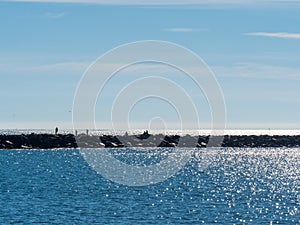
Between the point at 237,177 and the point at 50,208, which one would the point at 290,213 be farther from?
the point at 237,177

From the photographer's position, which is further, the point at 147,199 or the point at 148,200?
the point at 147,199

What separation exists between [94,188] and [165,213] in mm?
30917

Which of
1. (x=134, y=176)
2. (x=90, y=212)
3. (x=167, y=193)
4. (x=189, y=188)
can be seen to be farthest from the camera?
(x=134, y=176)

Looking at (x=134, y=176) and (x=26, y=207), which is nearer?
(x=26, y=207)

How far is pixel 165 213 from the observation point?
77938 mm

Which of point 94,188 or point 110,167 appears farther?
point 110,167

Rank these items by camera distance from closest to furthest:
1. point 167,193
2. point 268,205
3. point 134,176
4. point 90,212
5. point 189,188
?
point 90,212
point 268,205
point 167,193
point 189,188
point 134,176

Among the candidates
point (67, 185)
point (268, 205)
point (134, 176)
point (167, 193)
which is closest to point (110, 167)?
point (134, 176)

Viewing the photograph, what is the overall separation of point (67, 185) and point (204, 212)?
3674cm

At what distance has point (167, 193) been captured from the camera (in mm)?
102062

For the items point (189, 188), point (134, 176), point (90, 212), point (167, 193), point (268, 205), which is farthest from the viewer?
point (134, 176)

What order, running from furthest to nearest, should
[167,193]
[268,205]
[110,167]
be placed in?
[110,167] → [167,193] → [268,205]

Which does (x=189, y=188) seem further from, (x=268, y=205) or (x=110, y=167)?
(x=110, y=167)

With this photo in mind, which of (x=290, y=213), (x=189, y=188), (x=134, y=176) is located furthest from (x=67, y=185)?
(x=290, y=213)
